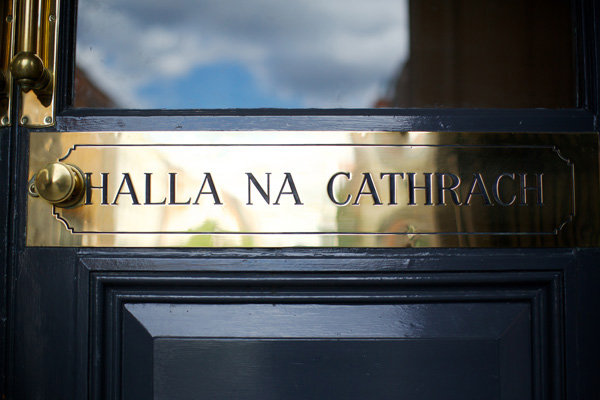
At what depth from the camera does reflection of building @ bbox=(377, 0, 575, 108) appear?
23.1 inches

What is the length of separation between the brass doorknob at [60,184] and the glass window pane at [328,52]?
119mm

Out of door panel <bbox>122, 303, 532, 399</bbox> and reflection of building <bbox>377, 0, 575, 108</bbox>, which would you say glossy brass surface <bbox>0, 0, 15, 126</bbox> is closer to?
door panel <bbox>122, 303, 532, 399</bbox>

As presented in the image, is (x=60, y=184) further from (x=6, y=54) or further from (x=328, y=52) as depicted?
(x=328, y=52)

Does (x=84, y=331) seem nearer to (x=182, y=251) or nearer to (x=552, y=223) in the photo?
(x=182, y=251)

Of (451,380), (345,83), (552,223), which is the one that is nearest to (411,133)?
(345,83)

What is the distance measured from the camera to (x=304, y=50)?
59 centimetres

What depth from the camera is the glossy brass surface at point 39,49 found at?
56 cm

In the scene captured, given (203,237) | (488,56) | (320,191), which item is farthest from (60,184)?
(488,56)

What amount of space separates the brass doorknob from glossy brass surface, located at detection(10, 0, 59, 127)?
0.08 m

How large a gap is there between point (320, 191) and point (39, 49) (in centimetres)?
41

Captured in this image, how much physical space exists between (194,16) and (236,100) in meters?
0.13

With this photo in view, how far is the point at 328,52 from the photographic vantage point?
0.59 m

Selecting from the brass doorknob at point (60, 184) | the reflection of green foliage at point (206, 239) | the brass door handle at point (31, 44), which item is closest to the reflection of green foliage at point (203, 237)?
the reflection of green foliage at point (206, 239)

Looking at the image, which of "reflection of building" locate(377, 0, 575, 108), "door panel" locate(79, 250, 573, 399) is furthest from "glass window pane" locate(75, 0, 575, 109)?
"door panel" locate(79, 250, 573, 399)
